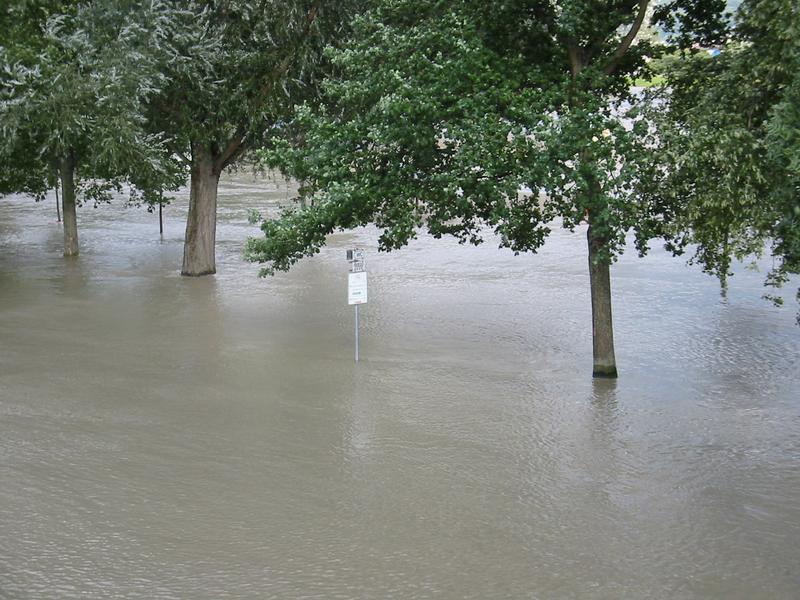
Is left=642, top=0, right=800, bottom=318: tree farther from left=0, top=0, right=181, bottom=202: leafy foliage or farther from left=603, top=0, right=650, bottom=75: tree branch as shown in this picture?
left=0, top=0, right=181, bottom=202: leafy foliage

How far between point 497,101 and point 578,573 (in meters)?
7.75

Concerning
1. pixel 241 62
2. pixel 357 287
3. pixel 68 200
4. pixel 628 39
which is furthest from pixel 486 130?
pixel 68 200

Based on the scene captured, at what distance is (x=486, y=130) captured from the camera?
14727 mm

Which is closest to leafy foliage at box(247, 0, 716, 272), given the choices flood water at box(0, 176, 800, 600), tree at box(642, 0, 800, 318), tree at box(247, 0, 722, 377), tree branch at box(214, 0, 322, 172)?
tree at box(247, 0, 722, 377)

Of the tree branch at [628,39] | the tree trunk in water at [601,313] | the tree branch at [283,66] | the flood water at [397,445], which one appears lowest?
the flood water at [397,445]

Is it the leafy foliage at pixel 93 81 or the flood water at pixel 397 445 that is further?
the leafy foliage at pixel 93 81

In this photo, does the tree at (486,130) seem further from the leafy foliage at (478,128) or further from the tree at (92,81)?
the tree at (92,81)

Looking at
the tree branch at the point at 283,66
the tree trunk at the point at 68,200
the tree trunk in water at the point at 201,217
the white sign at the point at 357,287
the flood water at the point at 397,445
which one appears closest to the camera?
the flood water at the point at 397,445

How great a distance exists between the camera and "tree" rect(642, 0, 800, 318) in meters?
11.1

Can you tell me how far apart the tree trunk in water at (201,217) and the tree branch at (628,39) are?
41.0 ft

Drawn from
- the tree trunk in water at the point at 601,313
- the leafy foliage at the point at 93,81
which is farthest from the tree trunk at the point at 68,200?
the tree trunk in water at the point at 601,313

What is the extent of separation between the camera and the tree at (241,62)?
2228 centimetres

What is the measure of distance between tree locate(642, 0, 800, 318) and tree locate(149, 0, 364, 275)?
9734 millimetres

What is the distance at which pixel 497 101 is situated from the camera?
15.2 m
